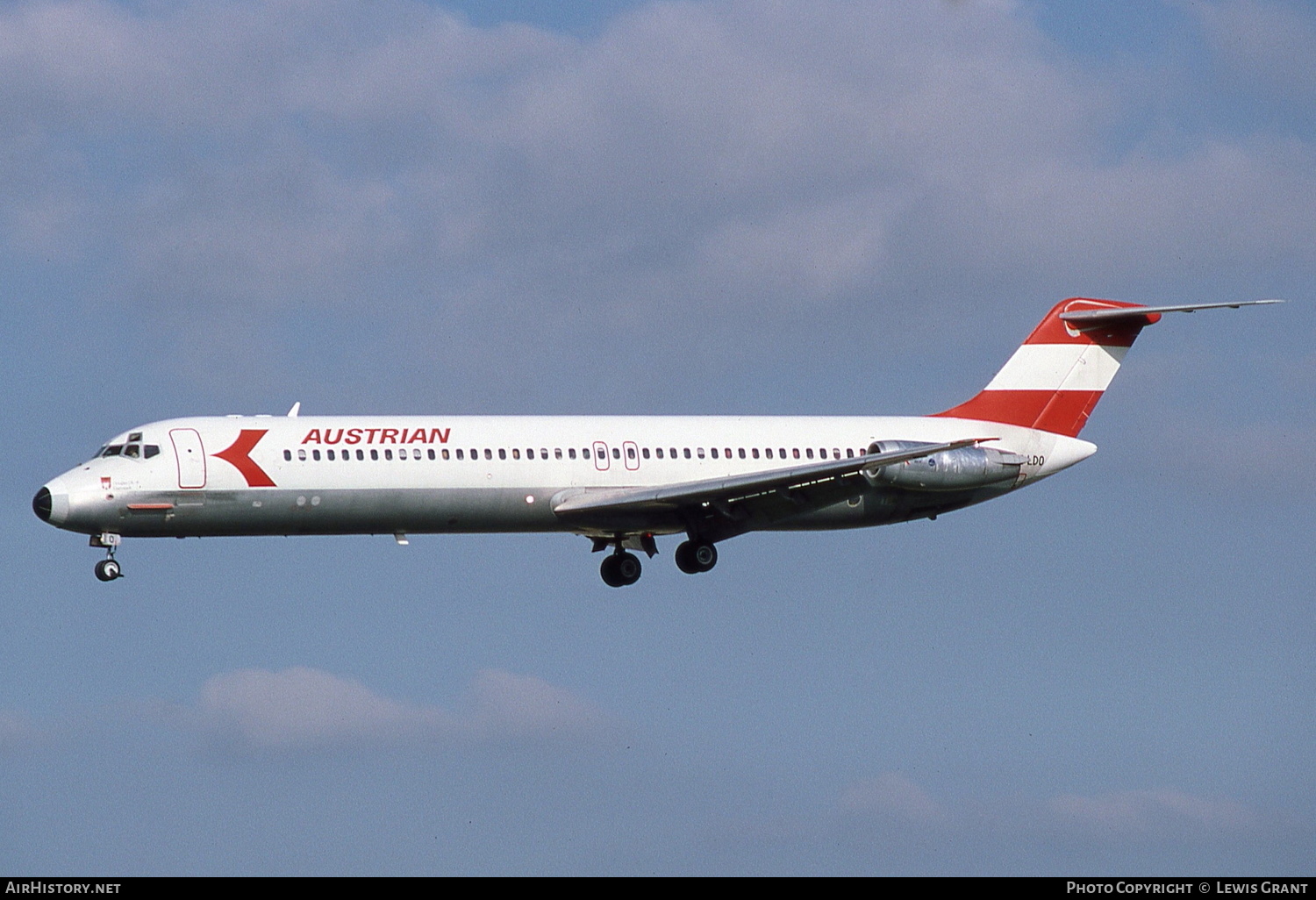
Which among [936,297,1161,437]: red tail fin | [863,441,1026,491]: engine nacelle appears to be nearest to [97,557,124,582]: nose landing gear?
[863,441,1026,491]: engine nacelle

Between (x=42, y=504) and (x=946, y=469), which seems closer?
(x=42, y=504)

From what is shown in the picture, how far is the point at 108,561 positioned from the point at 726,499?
1413 cm

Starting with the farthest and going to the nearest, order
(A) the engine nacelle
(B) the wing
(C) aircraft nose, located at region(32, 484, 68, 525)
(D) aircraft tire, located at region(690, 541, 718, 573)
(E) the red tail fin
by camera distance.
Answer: (E) the red tail fin, (A) the engine nacelle, (D) aircraft tire, located at region(690, 541, 718, 573), (B) the wing, (C) aircraft nose, located at region(32, 484, 68, 525)

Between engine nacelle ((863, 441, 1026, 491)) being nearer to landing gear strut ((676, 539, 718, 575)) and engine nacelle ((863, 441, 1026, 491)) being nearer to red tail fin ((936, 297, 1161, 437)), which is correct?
red tail fin ((936, 297, 1161, 437))

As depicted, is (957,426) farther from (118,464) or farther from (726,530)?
(118,464)

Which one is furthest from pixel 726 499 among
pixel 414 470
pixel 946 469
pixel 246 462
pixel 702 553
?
pixel 246 462

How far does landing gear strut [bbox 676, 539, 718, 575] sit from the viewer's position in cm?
4809

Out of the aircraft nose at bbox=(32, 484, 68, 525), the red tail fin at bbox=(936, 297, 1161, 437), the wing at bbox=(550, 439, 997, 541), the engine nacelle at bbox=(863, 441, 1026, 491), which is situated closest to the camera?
the aircraft nose at bbox=(32, 484, 68, 525)

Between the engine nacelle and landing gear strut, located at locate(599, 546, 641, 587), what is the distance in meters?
6.39

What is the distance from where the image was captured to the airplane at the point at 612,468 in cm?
4325

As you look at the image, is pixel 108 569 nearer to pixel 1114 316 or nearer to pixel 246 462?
pixel 246 462

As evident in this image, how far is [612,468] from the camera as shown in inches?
1848

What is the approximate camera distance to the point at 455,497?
147ft
